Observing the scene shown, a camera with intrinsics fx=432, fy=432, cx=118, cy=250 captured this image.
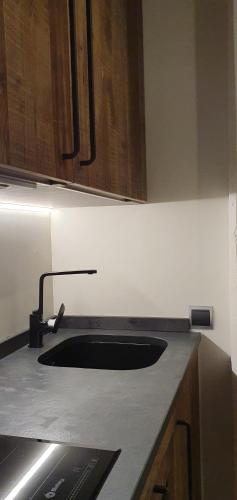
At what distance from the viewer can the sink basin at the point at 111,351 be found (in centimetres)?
166

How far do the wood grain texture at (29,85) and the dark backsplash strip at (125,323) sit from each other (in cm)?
103

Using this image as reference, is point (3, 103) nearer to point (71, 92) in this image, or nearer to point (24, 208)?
point (71, 92)

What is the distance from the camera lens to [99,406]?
101 cm

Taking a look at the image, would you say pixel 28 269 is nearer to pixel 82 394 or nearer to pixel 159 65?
pixel 82 394

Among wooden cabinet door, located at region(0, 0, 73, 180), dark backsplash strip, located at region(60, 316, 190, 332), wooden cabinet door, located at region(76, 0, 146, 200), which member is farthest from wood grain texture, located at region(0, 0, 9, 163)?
dark backsplash strip, located at region(60, 316, 190, 332)

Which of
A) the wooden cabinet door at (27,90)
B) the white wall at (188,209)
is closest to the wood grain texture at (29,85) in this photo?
the wooden cabinet door at (27,90)

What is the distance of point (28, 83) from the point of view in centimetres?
79

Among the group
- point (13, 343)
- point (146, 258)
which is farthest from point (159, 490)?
point (146, 258)

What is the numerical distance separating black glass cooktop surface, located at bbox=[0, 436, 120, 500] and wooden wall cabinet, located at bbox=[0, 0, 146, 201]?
52 centimetres

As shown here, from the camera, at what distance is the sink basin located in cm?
166

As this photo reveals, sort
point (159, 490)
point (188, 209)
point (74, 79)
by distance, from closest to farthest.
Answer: point (159, 490)
point (74, 79)
point (188, 209)

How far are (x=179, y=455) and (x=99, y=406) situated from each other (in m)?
0.38

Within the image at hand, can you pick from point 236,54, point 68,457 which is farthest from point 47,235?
point 68,457

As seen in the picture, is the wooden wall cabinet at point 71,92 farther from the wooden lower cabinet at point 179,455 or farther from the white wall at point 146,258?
the wooden lower cabinet at point 179,455
